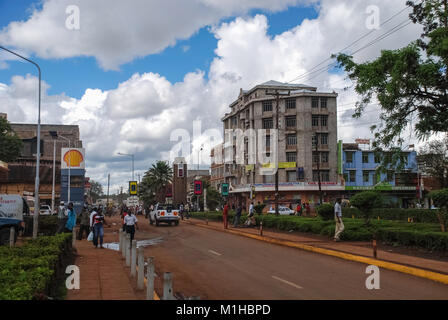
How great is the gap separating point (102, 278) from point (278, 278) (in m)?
4.43

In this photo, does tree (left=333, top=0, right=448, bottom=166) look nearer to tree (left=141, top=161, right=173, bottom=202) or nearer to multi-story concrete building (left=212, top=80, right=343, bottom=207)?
multi-story concrete building (left=212, top=80, right=343, bottom=207)

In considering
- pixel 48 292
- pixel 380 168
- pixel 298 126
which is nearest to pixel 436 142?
pixel 298 126

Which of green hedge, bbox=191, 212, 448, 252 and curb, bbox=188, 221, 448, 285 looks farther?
green hedge, bbox=191, 212, 448, 252

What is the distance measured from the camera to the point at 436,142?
60375 mm

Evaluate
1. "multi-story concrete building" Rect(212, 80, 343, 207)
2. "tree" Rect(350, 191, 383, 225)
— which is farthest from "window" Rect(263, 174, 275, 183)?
"tree" Rect(350, 191, 383, 225)

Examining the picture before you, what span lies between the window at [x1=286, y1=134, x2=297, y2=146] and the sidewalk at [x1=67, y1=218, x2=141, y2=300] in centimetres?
5476

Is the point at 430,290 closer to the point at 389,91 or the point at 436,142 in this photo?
the point at 389,91

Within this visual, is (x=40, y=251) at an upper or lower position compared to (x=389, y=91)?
lower

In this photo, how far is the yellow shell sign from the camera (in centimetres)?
3725

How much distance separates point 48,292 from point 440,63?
18587 millimetres

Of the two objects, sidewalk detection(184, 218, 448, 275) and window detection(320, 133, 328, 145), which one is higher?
window detection(320, 133, 328, 145)

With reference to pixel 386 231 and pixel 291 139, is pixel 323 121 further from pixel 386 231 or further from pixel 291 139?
pixel 386 231

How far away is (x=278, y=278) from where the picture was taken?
11.6 metres
